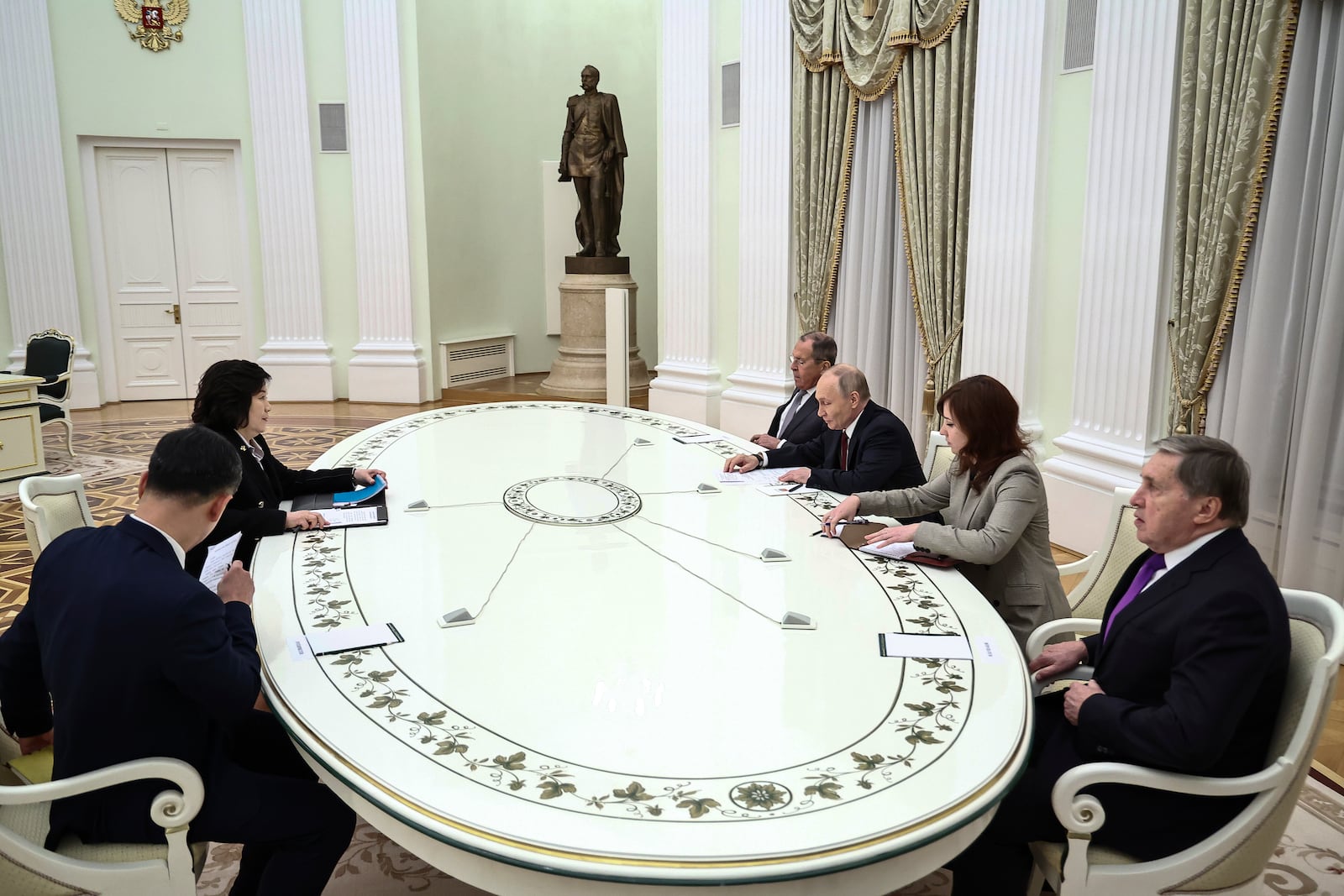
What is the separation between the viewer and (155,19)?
915cm

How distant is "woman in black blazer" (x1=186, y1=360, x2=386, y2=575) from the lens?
313cm

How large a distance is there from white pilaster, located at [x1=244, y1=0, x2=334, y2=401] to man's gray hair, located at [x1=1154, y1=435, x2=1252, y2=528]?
8.95 meters

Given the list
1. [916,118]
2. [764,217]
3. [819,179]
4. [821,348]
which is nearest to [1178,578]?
[821,348]

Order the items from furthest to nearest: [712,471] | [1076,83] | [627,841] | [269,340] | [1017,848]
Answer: [269,340] → [1076,83] → [712,471] → [1017,848] → [627,841]

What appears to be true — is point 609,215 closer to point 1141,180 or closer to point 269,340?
point 269,340

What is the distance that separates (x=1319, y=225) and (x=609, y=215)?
22.5 ft

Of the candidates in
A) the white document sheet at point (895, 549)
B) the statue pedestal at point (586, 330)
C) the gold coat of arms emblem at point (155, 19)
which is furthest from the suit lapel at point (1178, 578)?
the gold coat of arms emblem at point (155, 19)

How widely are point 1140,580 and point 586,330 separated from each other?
317 inches

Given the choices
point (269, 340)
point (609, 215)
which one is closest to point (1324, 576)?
point (609, 215)

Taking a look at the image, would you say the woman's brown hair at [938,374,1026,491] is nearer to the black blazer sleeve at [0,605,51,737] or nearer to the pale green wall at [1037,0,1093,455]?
the black blazer sleeve at [0,605,51,737]

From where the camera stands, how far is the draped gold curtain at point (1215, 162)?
14.0 ft

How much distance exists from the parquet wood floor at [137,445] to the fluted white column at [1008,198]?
1260mm

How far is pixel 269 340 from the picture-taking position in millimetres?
9781

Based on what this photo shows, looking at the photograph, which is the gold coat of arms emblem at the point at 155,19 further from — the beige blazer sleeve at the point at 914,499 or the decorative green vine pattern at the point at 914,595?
the decorative green vine pattern at the point at 914,595
